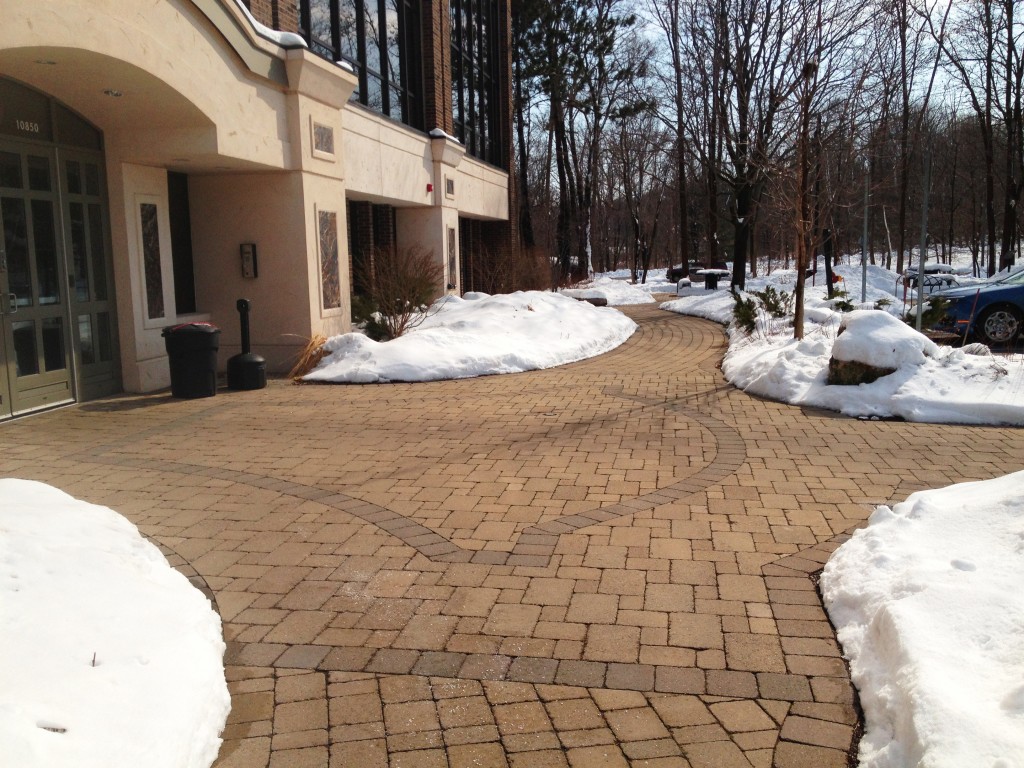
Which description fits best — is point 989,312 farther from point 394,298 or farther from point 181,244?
point 181,244

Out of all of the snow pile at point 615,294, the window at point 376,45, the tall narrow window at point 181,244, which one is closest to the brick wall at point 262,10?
the window at point 376,45

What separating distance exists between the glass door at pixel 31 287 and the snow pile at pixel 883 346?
911 cm

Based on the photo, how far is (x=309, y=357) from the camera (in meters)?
12.8

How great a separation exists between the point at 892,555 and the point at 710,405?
18.5 feet

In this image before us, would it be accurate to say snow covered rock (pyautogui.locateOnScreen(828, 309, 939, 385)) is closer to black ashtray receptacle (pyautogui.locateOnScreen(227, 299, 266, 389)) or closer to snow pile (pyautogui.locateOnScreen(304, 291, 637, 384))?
snow pile (pyautogui.locateOnScreen(304, 291, 637, 384))

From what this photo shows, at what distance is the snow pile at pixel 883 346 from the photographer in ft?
32.0

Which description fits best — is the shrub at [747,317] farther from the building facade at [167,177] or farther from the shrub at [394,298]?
the building facade at [167,177]

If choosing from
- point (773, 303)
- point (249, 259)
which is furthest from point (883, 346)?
point (249, 259)

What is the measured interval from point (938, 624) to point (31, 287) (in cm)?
946

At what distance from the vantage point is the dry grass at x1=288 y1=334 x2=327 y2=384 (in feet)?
41.4

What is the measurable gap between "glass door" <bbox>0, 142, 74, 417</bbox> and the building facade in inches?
0.8

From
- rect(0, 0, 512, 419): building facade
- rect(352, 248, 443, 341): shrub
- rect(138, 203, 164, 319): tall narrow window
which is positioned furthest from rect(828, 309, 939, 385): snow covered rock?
rect(138, 203, 164, 319): tall narrow window

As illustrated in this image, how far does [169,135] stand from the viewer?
34.9 feet

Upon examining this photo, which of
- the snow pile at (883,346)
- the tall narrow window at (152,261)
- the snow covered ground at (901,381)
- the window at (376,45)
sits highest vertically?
the window at (376,45)
